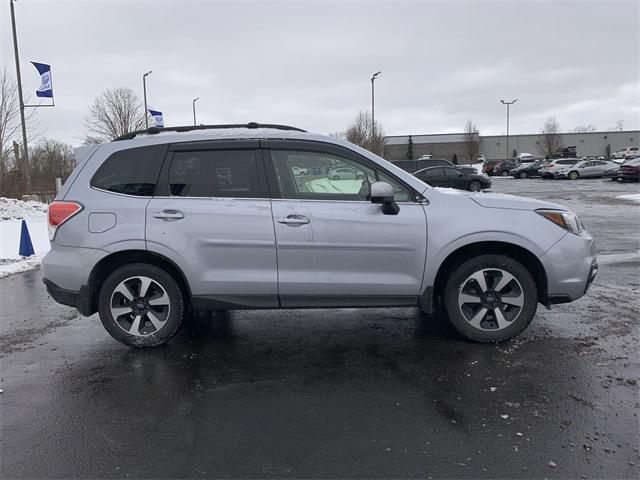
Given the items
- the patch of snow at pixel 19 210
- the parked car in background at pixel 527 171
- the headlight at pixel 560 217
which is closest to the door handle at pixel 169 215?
the headlight at pixel 560 217

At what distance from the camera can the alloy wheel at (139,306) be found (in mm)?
4484

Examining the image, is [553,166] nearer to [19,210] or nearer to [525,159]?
[525,159]

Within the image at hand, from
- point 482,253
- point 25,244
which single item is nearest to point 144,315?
point 482,253

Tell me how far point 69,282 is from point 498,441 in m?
3.73

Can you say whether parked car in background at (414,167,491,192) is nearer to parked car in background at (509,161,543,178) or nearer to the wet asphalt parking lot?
parked car in background at (509,161,543,178)

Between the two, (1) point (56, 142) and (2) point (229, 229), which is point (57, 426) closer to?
(2) point (229, 229)

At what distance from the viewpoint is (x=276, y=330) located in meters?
5.10

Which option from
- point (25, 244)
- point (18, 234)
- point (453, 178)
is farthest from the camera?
point (453, 178)

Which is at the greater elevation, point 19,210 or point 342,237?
point 342,237

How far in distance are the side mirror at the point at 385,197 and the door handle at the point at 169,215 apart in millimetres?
1689

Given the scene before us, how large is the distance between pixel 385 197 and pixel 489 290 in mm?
1296

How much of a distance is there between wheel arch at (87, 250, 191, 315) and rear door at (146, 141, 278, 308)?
0.47 feet

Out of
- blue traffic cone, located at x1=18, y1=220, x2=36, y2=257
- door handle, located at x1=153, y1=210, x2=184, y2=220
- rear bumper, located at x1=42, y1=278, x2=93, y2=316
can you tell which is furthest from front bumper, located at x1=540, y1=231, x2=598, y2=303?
blue traffic cone, located at x1=18, y1=220, x2=36, y2=257

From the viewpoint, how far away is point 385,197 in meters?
4.21
